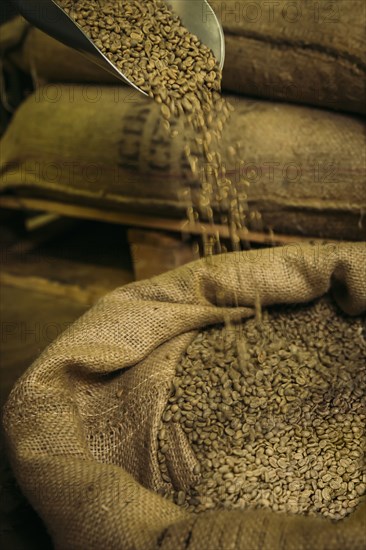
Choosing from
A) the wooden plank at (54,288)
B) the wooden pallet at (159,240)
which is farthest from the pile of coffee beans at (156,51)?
the wooden plank at (54,288)

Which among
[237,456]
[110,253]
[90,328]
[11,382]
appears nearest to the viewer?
[237,456]

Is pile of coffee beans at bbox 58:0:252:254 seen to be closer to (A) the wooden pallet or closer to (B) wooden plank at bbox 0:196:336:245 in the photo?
(B) wooden plank at bbox 0:196:336:245

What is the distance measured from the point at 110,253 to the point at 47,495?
2.13 m

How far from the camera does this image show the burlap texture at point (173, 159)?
240 cm

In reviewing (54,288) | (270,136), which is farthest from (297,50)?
(54,288)

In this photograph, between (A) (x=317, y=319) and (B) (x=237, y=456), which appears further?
(A) (x=317, y=319)

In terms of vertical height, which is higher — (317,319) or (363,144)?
(363,144)

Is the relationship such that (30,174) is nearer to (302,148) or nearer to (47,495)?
(302,148)

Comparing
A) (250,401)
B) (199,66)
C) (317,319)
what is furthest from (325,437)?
(199,66)

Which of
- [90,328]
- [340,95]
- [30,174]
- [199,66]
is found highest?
[199,66]

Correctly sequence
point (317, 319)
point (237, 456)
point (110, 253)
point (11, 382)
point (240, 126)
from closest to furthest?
point (237, 456)
point (317, 319)
point (11, 382)
point (240, 126)
point (110, 253)

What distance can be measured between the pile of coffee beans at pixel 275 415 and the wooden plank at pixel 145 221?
0.54m

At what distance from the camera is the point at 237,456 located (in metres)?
1.59

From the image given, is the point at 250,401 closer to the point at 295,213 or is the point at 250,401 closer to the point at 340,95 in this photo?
the point at 295,213
